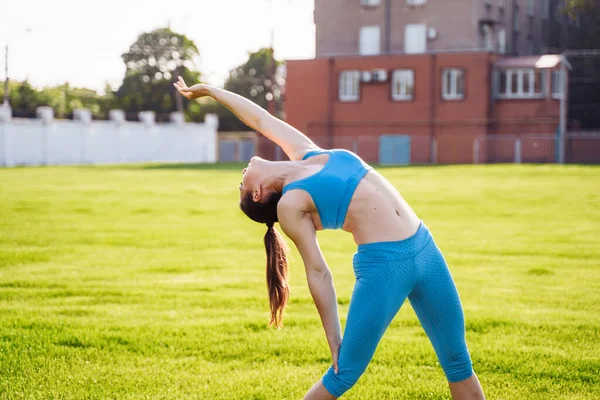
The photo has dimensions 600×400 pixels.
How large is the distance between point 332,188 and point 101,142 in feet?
208

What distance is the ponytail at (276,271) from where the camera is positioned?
460cm

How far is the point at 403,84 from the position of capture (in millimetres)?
57219

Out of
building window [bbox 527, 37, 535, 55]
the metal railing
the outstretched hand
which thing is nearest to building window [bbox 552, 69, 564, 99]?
the metal railing

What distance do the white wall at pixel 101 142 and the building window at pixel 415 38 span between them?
2373cm

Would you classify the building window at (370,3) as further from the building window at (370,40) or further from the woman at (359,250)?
the woman at (359,250)

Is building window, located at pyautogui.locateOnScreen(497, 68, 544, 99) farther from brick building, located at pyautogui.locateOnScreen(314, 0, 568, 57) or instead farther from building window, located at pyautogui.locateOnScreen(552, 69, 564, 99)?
brick building, located at pyautogui.locateOnScreen(314, 0, 568, 57)

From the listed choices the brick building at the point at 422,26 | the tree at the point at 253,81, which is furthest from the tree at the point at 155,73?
the brick building at the point at 422,26

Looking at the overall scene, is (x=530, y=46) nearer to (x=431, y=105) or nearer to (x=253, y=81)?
(x=431, y=105)

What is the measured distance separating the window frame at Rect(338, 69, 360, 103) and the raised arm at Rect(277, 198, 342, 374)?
2147 inches

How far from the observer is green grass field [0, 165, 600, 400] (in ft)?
20.8

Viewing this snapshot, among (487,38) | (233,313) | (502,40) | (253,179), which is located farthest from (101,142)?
(253,179)

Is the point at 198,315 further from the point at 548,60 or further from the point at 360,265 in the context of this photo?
the point at 548,60

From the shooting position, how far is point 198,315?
8633mm

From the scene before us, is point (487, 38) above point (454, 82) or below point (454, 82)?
above
